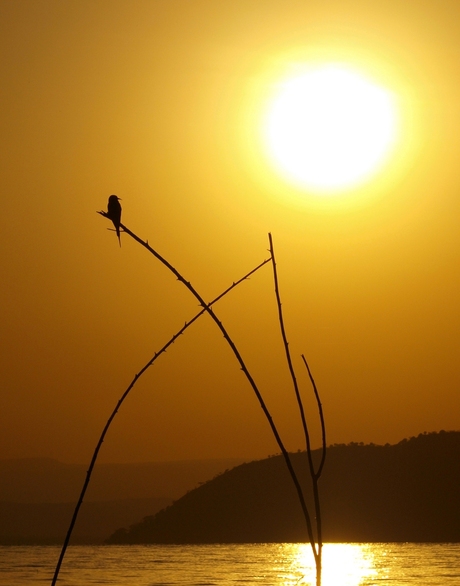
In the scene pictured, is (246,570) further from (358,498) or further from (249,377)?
(249,377)

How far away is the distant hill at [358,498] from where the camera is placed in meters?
175

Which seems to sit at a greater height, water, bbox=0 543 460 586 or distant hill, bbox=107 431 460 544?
distant hill, bbox=107 431 460 544

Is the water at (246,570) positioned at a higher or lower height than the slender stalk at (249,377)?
higher

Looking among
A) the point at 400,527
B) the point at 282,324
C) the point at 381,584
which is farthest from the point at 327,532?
the point at 282,324

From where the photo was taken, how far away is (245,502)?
18538 cm

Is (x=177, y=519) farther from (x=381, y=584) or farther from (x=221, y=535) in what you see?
(x=381, y=584)

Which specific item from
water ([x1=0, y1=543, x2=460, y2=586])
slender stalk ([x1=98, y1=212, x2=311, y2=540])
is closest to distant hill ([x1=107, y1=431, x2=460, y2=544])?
water ([x1=0, y1=543, x2=460, y2=586])

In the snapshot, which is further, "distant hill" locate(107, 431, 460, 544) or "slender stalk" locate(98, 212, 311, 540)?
"distant hill" locate(107, 431, 460, 544)

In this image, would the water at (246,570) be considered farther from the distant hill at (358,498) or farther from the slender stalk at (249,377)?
the slender stalk at (249,377)

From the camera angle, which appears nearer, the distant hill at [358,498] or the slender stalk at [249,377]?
the slender stalk at [249,377]

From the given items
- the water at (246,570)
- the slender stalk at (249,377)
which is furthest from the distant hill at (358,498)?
the slender stalk at (249,377)

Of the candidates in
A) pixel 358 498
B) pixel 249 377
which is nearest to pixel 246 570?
pixel 358 498

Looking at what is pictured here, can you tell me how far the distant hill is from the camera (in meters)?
175

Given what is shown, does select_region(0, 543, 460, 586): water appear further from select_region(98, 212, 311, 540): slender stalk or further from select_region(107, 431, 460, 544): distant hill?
select_region(98, 212, 311, 540): slender stalk
